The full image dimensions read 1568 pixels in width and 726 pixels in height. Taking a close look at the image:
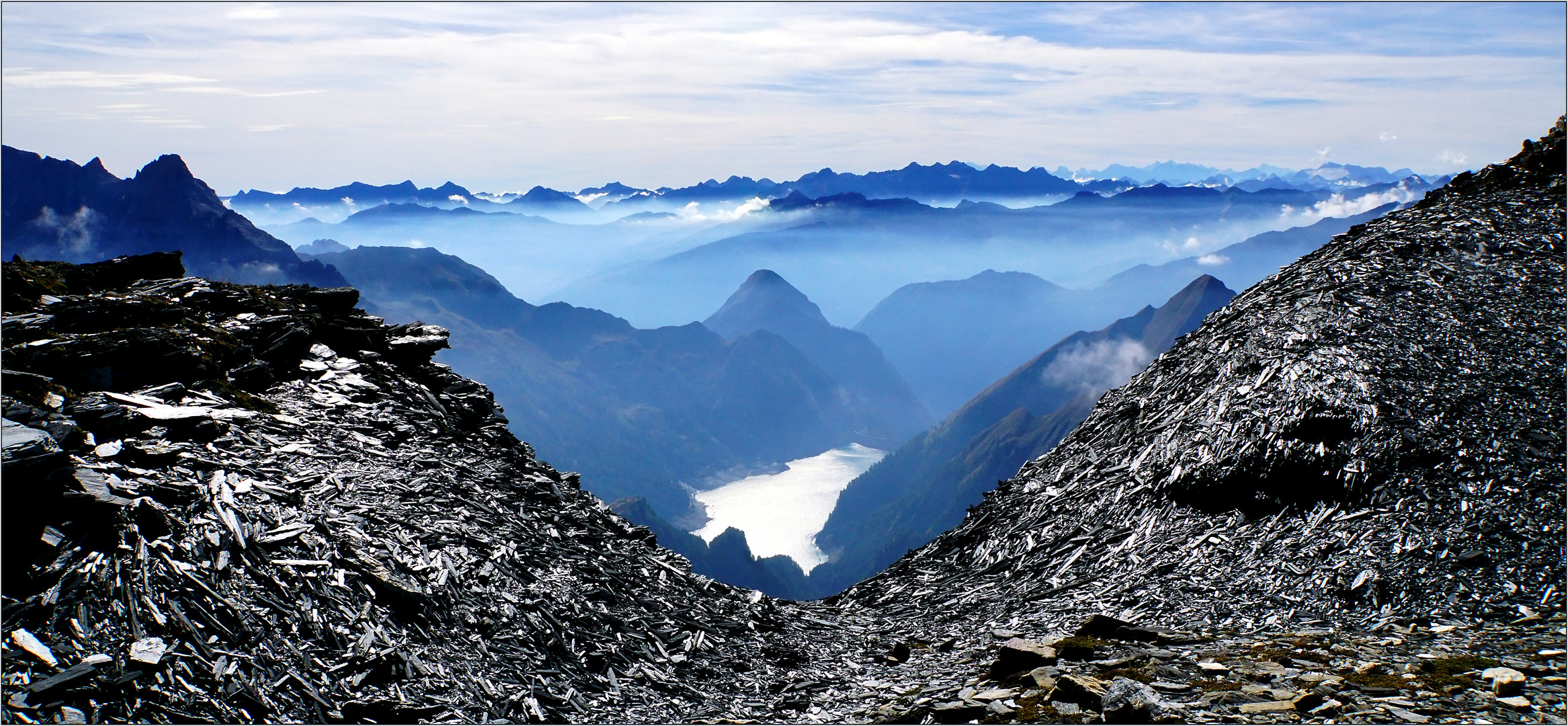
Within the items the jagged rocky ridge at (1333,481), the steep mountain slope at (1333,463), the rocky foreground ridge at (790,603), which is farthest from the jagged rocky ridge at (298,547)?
the steep mountain slope at (1333,463)

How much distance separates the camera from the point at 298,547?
14.8 metres

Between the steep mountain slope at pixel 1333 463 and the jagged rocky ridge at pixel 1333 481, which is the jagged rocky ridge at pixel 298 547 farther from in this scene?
the steep mountain slope at pixel 1333 463

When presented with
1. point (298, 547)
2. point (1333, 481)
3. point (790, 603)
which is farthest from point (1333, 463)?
point (298, 547)

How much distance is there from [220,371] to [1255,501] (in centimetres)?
2744

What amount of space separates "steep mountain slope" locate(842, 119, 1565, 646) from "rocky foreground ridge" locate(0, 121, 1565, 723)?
0.37 ft

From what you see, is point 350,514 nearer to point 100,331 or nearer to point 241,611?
point 241,611

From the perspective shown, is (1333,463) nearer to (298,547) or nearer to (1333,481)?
(1333,481)

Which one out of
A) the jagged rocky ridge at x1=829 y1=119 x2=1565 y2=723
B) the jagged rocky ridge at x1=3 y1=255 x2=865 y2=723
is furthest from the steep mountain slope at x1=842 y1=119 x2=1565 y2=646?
the jagged rocky ridge at x1=3 y1=255 x2=865 y2=723

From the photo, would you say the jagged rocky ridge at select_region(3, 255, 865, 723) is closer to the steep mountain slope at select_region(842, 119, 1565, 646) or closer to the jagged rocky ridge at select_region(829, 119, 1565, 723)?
the jagged rocky ridge at select_region(829, 119, 1565, 723)

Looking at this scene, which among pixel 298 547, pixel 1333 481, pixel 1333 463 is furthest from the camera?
pixel 1333 463

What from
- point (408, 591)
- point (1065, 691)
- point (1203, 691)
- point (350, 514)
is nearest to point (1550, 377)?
point (1203, 691)

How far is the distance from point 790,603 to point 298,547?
14613 millimetres

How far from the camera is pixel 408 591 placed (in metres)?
15.1

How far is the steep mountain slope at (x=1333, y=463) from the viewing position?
695 inches
